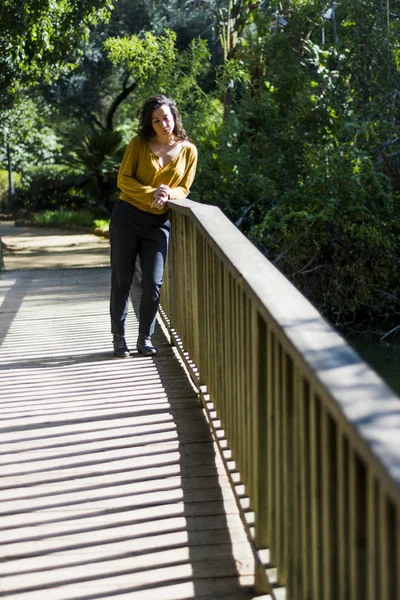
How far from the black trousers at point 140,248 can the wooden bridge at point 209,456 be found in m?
0.15

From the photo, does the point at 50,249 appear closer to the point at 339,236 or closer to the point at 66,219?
the point at 66,219

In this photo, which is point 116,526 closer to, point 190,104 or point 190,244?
point 190,244

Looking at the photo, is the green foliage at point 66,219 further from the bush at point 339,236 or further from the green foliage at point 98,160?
the bush at point 339,236

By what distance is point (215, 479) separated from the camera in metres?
3.77

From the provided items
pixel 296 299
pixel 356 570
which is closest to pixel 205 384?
pixel 296 299

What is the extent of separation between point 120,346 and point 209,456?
1.95 meters

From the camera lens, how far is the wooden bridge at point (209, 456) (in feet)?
5.84

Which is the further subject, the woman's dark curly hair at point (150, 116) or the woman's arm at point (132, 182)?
the woman's arm at point (132, 182)

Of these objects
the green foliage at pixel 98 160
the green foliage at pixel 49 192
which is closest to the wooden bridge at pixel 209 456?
the green foliage at pixel 98 160

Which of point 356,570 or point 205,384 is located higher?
point 356,570

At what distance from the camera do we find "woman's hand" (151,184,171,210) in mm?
5379

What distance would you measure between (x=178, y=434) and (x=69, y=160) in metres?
19.4

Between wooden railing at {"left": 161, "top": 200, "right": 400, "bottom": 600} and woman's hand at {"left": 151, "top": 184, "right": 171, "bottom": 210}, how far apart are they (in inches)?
50.0

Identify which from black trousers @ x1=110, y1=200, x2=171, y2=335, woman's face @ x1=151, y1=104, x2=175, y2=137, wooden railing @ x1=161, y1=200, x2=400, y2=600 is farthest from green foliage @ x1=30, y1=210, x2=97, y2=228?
wooden railing @ x1=161, y1=200, x2=400, y2=600
